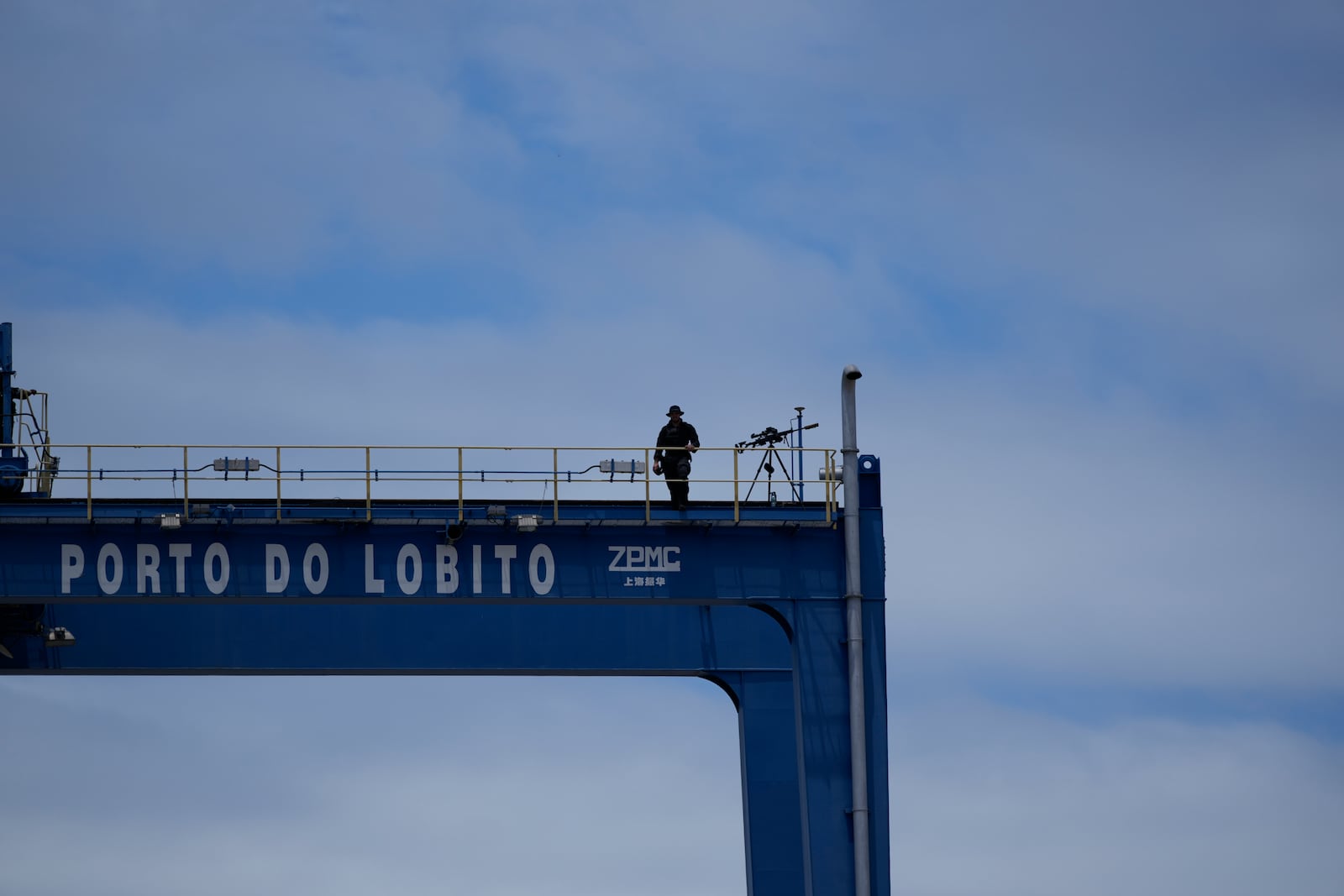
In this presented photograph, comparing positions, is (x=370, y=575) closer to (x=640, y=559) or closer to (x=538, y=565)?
(x=538, y=565)

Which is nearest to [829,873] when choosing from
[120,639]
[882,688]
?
[882,688]

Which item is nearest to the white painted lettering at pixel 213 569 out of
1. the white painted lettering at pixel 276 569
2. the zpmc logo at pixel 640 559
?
the white painted lettering at pixel 276 569

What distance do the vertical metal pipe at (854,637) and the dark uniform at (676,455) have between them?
1892 mm

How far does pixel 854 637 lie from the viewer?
2364 centimetres

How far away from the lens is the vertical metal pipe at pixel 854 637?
2317 cm

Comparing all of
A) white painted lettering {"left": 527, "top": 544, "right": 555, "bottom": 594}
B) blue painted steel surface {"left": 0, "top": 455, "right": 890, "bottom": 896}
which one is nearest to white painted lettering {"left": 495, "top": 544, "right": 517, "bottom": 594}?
blue painted steel surface {"left": 0, "top": 455, "right": 890, "bottom": 896}

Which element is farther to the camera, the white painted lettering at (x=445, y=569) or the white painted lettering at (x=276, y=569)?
the white painted lettering at (x=445, y=569)

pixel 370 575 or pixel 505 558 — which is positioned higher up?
pixel 505 558

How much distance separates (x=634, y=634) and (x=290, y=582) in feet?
29.4

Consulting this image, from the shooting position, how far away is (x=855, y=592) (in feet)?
77.9

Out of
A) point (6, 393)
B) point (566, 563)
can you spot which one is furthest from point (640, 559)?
point (6, 393)

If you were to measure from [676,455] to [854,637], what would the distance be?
Answer: 3.16 meters

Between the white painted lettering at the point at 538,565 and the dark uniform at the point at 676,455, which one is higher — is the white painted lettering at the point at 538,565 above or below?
below

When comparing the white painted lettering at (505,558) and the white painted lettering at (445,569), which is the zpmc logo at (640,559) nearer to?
the white painted lettering at (505,558)
